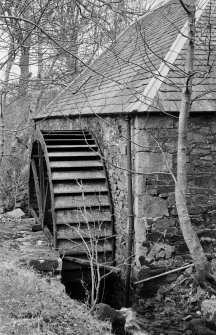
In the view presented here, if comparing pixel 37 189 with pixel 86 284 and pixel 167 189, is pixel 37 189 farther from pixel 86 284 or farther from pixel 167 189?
pixel 167 189

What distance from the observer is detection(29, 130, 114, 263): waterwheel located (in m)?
7.49

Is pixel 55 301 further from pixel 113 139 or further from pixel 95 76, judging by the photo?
pixel 95 76

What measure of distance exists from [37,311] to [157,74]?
3.26 m

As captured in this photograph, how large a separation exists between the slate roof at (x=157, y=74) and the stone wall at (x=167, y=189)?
1.08 ft

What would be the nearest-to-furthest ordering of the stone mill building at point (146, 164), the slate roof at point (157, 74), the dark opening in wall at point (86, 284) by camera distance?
1. the slate roof at point (157, 74)
2. the stone mill building at point (146, 164)
3. the dark opening in wall at point (86, 284)

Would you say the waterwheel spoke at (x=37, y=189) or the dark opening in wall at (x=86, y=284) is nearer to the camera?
the dark opening in wall at (x=86, y=284)

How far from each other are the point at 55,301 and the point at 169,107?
3.21m

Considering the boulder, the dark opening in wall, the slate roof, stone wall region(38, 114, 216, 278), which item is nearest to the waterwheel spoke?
the slate roof

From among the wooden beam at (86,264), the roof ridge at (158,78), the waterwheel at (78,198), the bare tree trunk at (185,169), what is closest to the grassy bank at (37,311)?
the bare tree trunk at (185,169)

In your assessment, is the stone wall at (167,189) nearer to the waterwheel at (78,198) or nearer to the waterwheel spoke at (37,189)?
the waterwheel at (78,198)

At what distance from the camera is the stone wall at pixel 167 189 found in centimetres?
666

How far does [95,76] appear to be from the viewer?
10922mm

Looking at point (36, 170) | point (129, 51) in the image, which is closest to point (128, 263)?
point (36, 170)

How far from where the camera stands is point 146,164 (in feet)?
21.9
